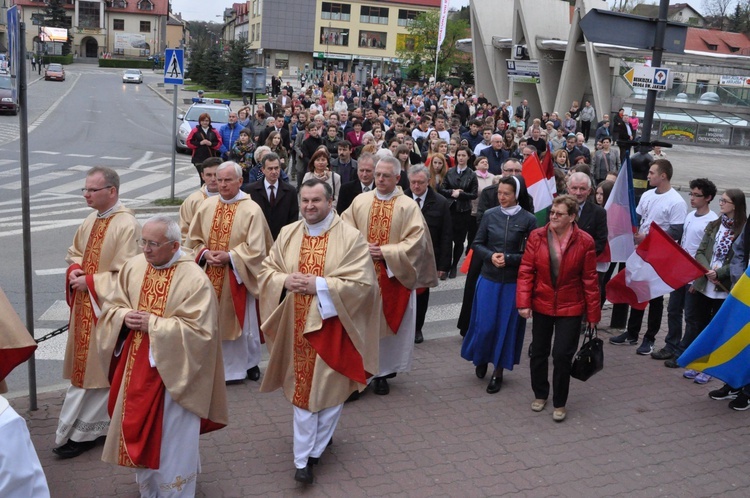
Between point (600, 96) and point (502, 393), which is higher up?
point (600, 96)

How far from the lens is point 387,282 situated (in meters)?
6.96

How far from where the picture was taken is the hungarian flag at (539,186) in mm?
8773

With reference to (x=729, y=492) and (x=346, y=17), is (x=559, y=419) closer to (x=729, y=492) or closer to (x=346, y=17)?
(x=729, y=492)

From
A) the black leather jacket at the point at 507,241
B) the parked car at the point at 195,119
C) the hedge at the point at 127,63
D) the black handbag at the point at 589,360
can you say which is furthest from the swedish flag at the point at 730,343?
the hedge at the point at 127,63

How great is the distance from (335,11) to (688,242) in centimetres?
8654

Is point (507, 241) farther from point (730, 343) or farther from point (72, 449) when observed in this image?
point (72, 449)

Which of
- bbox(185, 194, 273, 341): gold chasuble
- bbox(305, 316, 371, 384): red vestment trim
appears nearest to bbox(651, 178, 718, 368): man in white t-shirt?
bbox(305, 316, 371, 384): red vestment trim

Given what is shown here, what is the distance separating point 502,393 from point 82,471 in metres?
3.58

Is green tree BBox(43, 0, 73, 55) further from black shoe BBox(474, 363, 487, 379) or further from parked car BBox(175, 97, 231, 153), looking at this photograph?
black shoe BBox(474, 363, 487, 379)

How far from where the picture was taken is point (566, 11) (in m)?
44.4

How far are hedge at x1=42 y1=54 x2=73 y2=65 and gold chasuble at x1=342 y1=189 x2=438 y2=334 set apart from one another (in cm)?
8434

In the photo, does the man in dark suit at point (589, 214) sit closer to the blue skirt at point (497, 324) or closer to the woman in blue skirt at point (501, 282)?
the woman in blue skirt at point (501, 282)

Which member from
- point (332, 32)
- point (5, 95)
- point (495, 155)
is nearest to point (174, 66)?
point (495, 155)

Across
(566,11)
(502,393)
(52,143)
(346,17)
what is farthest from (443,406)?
(346,17)
